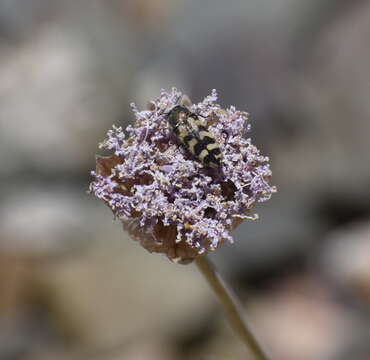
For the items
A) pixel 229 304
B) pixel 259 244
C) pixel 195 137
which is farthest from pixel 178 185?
pixel 259 244

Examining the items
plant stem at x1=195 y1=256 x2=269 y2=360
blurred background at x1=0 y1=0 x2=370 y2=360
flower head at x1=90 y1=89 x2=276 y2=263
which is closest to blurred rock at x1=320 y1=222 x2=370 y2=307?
blurred background at x1=0 y1=0 x2=370 y2=360

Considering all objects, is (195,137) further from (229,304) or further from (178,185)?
(229,304)

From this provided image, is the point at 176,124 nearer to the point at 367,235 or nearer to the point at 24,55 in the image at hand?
the point at 367,235

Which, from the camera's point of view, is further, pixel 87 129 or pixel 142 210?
pixel 87 129

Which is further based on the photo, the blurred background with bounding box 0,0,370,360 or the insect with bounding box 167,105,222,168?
the blurred background with bounding box 0,0,370,360

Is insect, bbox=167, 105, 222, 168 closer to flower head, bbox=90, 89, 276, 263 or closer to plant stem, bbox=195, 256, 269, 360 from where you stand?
flower head, bbox=90, 89, 276, 263

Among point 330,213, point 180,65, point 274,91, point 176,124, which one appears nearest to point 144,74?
point 180,65
